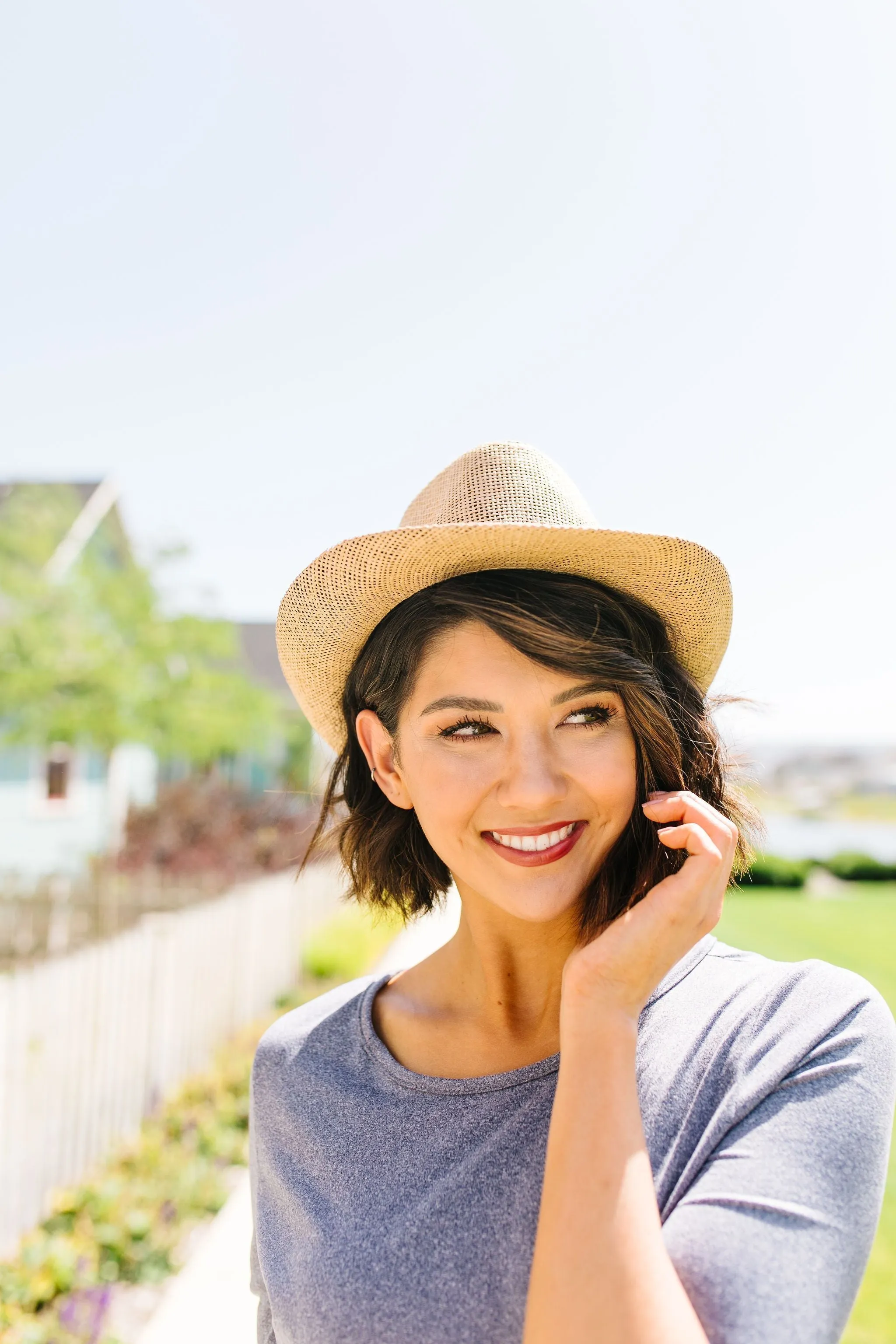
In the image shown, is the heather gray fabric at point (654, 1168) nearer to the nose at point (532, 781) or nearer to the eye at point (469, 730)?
the nose at point (532, 781)

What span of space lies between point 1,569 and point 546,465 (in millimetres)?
13499

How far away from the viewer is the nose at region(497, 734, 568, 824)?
169cm

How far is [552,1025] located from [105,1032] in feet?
14.8

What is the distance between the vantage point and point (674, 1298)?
1178mm

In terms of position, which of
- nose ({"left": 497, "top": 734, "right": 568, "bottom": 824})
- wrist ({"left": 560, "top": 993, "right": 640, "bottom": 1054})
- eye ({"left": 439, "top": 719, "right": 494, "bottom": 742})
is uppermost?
eye ({"left": 439, "top": 719, "right": 494, "bottom": 742})

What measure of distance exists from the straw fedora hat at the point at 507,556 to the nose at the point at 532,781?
0.38 metres

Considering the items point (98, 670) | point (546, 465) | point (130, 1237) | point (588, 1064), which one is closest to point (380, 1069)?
point (588, 1064)

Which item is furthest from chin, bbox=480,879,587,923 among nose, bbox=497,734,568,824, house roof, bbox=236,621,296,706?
house roof, bbox=236,621,296,706

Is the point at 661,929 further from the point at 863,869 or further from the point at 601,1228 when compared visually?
the point at 863,869

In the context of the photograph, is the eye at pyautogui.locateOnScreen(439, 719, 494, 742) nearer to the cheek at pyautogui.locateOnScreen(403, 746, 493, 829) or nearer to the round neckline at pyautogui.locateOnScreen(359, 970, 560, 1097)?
the cheek at pyautogui.locateOnScreen(403, 746, 493, 829)

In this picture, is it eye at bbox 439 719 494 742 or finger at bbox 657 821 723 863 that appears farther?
eye at bbox 439 719 494 742

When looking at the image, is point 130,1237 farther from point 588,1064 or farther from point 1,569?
point 1,569

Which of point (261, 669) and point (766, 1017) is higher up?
point (766, 1017)

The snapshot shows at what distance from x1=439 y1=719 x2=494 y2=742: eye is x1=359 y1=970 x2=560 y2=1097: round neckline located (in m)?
0.57
